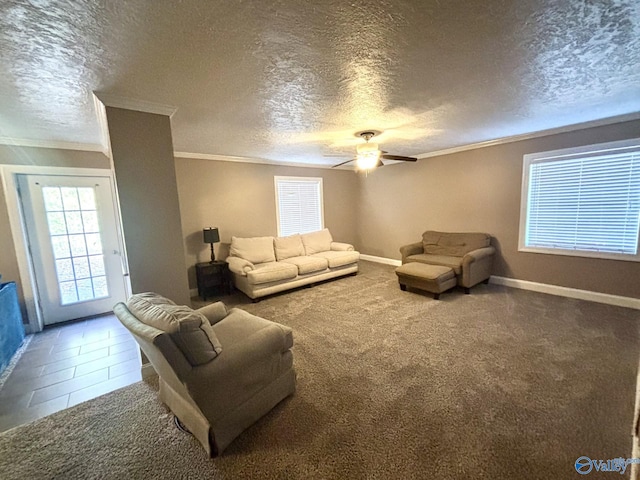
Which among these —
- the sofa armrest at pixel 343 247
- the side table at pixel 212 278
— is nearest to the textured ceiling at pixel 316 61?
the side table at pixel 212 278

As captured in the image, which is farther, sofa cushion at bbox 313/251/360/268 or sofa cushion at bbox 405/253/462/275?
sofa cushion at bbox 313/251/360/268

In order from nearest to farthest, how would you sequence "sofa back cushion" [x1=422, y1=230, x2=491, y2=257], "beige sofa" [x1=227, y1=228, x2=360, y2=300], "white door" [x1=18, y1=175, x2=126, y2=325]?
"white door" [x1=18, y1=175, x2=126, y2=325]
"beige sofa" [x1=227, y1=228, x2=360, y2=300]
"sofa back cushion" [x1=422, y1=230, x2=491, y2=257]

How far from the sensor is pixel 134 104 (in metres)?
2.21

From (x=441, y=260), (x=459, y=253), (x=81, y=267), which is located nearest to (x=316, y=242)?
(x=441, y=260)

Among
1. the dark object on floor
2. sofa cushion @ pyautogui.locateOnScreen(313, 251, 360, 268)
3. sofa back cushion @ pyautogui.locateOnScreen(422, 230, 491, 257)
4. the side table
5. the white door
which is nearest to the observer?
the dark object on floor

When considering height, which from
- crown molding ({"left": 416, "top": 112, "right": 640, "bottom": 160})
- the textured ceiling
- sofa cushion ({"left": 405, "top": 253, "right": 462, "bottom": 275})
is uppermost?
the textured ceiling

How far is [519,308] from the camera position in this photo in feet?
11.5

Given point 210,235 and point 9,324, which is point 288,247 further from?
point 9,324

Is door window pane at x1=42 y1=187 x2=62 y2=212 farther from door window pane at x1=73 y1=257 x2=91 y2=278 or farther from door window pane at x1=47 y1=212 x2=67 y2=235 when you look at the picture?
door window pane at x1=73 y1=257 x2=91 y2=278

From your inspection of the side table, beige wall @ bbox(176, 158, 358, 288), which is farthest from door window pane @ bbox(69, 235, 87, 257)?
the side table

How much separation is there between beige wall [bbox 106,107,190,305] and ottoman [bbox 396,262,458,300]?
10.4 ft

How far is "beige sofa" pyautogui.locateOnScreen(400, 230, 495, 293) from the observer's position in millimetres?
4078

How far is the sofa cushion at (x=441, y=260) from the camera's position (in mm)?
4125

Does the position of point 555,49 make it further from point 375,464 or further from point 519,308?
point 519,308
